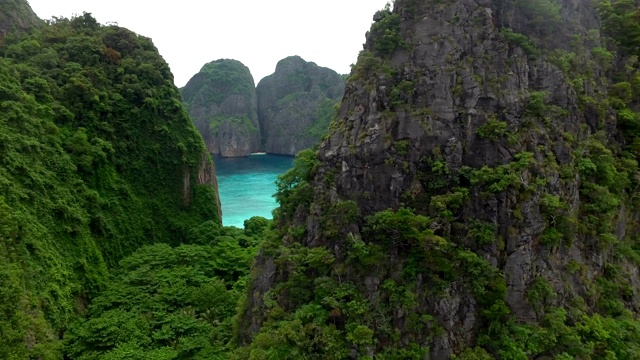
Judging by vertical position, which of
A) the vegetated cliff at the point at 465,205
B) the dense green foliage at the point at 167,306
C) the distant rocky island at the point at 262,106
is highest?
the distant rocky island at the point at 262,106

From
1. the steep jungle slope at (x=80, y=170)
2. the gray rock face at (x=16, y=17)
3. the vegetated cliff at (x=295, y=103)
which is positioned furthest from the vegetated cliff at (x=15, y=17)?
the vegetated cliff at (x=295, y=103)

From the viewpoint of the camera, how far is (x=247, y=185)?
68188mm

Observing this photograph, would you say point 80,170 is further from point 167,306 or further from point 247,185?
point 247,185

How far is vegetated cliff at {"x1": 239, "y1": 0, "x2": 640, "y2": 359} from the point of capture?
14.0 m

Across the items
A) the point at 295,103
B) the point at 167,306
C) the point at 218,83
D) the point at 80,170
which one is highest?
the point at 218,83

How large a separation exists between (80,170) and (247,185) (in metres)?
41.6

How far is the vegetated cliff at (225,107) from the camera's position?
101562 mm

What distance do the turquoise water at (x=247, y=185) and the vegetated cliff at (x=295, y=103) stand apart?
20.0 ft

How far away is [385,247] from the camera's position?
1499 cm

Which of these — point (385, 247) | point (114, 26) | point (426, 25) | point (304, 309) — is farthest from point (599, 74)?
point (114, 26)

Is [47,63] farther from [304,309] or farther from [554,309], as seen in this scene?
[554,309]

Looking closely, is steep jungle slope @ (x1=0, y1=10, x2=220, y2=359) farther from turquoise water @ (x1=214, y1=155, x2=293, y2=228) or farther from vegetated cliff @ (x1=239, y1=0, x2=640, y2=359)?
turquoise water @ (x1=214, y1=155, x2=293, y2=228)

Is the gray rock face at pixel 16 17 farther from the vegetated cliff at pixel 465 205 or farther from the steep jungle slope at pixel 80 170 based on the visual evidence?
the vegetated cliff at pixel 465 205

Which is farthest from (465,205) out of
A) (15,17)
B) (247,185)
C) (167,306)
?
(247,185)
